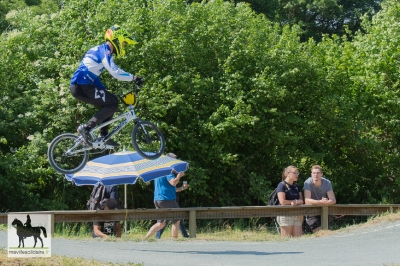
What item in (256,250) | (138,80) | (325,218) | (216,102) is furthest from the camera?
(216,102)

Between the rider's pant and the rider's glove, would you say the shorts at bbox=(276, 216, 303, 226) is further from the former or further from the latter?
the rider's glove

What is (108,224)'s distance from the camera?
13.8 metres

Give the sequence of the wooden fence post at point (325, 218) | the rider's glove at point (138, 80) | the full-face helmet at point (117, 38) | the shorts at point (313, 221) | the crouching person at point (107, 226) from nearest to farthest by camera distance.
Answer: the rider's glove at point (138, 80), the full-face helmet at point (117, 38), the crouching person at point (107, 226), the wooden fence post at point (325, 218), the shorts at point (313, 221)

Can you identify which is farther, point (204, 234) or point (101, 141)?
point (204, 234)

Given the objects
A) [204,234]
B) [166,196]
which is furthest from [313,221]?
[166,196]

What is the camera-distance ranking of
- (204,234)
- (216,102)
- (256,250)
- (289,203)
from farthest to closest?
1. (216,102)
2. (204,234)
3. (289,203)
4. (256,250)

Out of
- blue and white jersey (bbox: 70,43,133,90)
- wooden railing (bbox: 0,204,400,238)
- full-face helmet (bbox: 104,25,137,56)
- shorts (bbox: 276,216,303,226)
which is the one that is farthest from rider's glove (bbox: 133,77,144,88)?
shorts (bbox: 276,216,303,226)

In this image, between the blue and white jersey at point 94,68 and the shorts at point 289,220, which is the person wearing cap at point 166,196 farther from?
the blue and white jersey at point 94,68

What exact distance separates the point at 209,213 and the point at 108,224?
213 centimetres

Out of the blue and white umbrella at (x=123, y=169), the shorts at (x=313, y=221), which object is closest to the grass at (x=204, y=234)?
the shorts at (x=313, y=221)

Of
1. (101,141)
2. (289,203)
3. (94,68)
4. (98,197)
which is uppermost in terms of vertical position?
(94,68)

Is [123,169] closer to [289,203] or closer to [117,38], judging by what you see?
[289,203]

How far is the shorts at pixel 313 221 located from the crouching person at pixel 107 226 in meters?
4.02

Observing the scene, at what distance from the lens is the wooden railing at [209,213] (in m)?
12.4
